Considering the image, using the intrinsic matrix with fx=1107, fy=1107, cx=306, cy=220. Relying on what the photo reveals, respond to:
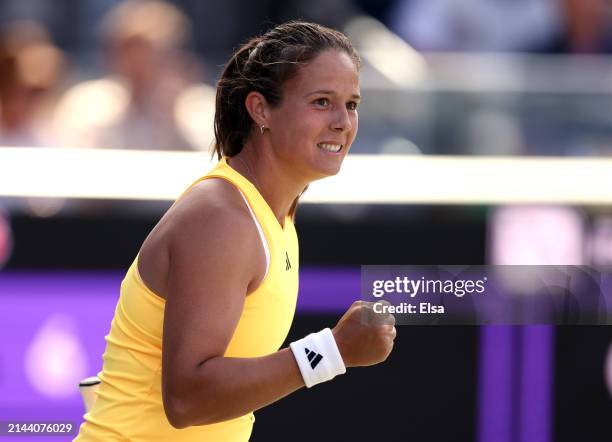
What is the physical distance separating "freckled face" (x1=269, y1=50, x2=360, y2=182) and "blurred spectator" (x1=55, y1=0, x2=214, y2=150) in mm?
2049

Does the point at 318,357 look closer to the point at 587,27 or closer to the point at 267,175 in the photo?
the point at 267,175

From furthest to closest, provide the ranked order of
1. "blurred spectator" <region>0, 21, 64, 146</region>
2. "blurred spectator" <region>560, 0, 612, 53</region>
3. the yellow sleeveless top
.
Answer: "blurred spectator" <region>560, 0, 612, 53</region>
"blurred spectator" <region>0, 21, 64, 146</region>
the yellow sleeveless top

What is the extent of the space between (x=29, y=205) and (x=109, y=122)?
2.81ft

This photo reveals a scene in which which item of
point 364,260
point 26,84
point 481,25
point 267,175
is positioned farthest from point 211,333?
point 481,25

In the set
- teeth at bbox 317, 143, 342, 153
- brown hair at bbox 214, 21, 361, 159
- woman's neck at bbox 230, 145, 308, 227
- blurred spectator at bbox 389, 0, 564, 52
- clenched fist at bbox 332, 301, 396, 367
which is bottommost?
clenched fist at bbox 332, 301, 396, 367

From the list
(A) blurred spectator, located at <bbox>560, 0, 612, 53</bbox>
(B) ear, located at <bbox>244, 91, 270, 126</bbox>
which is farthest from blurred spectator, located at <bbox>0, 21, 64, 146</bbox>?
(A) blurred spectator, located at <bbox>560, 0, 612, 53</bbox>

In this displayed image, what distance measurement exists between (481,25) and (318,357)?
384 centimetres

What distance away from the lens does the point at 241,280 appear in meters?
2.21

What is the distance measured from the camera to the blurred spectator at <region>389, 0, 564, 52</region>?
565 cm

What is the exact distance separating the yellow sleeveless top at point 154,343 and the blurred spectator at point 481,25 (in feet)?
11.1

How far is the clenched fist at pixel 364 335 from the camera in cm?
223

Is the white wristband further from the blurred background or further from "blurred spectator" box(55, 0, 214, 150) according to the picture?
"blurred spectator" box(55, 0, 214, 150)

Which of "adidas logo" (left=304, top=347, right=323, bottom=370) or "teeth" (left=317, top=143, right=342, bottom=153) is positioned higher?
"teeth" (left=317, top=143, right=342, bottom=153)

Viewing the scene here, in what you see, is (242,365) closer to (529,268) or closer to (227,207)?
(227,207)
